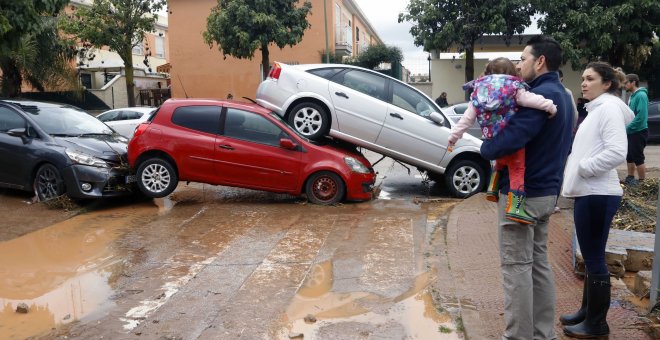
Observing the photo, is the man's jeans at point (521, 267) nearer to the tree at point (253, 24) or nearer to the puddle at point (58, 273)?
the puddle at point (58, 273)

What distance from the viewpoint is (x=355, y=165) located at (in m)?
9.30

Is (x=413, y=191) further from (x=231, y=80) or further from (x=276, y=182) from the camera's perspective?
(x=231, y=80)

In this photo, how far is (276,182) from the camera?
9.21m

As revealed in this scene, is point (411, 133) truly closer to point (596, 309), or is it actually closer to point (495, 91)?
point (596, 309)

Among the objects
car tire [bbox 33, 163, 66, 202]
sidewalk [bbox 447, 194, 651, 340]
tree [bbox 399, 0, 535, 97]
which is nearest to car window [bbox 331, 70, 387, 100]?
sidewalk [bbox 447, 194, 651, 340]

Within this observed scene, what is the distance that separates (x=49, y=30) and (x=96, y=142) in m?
9.10

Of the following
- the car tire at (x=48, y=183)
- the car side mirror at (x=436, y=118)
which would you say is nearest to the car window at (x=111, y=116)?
the car tire at (x=48, y=183)

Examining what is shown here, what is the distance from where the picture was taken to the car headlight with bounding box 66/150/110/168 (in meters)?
8.77

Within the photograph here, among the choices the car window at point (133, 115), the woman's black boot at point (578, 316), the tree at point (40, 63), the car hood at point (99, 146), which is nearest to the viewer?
the woman's black boot at point (578, 316)

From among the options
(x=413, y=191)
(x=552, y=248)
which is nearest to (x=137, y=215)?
(x=413, y=191)

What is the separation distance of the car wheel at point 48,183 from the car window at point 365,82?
14.9 feet

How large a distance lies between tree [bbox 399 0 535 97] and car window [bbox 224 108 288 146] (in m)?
14.3

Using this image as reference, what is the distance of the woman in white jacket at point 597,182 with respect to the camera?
12.4 feet

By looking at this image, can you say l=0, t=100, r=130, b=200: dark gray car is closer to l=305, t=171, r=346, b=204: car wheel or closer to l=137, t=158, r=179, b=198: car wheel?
l=137, t=158, r=179, b=198: car wheel
